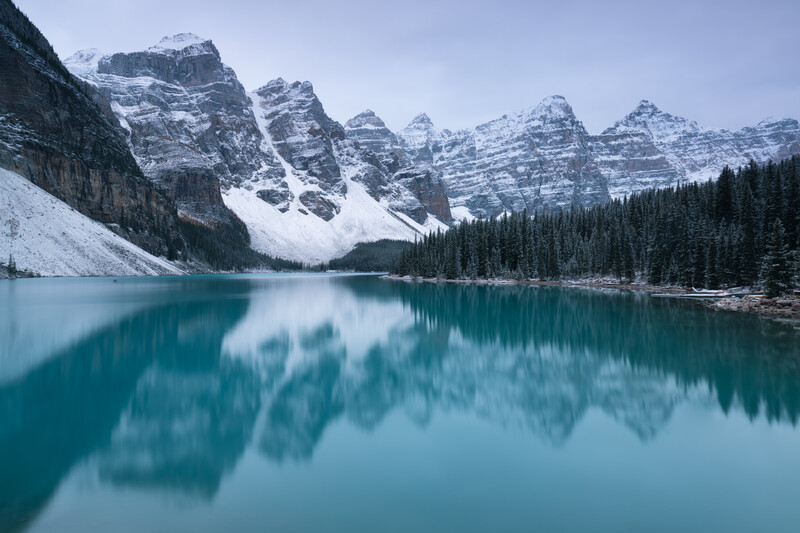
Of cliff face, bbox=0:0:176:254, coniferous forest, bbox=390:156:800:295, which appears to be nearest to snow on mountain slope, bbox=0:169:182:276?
cliff face, bbox=0:0:176:254

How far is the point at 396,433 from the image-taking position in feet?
37.6

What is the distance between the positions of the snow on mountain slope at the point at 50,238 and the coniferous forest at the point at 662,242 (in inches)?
2511

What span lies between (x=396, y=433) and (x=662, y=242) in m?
69.3

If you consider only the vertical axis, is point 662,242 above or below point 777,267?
above

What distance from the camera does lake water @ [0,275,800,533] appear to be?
730 centimetres

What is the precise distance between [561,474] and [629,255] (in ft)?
239

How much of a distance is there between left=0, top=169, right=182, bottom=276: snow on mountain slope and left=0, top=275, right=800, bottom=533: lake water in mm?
50918

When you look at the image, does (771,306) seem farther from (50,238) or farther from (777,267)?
(50,238)

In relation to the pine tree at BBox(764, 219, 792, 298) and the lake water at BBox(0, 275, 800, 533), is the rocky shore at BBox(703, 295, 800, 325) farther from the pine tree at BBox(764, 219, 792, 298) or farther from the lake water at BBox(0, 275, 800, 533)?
the lake water at BBox(0, 275, 800, 533)

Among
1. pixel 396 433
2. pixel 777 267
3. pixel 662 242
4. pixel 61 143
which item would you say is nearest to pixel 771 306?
pixel 777 267

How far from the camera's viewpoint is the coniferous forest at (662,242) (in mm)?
52062

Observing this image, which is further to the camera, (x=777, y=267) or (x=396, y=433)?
(x=777, y=267)

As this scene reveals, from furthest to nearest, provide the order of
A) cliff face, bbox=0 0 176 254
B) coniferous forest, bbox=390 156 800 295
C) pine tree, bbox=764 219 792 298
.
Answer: cliff face, bbox=0 0 176 254 → coniferous forest, bbox=390 156 800 295 → pine tree, bbox=764 219 792 298

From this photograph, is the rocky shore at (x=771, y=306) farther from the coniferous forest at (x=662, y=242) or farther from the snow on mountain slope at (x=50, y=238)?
the snow on mountain slope at (x=50, y=238)
